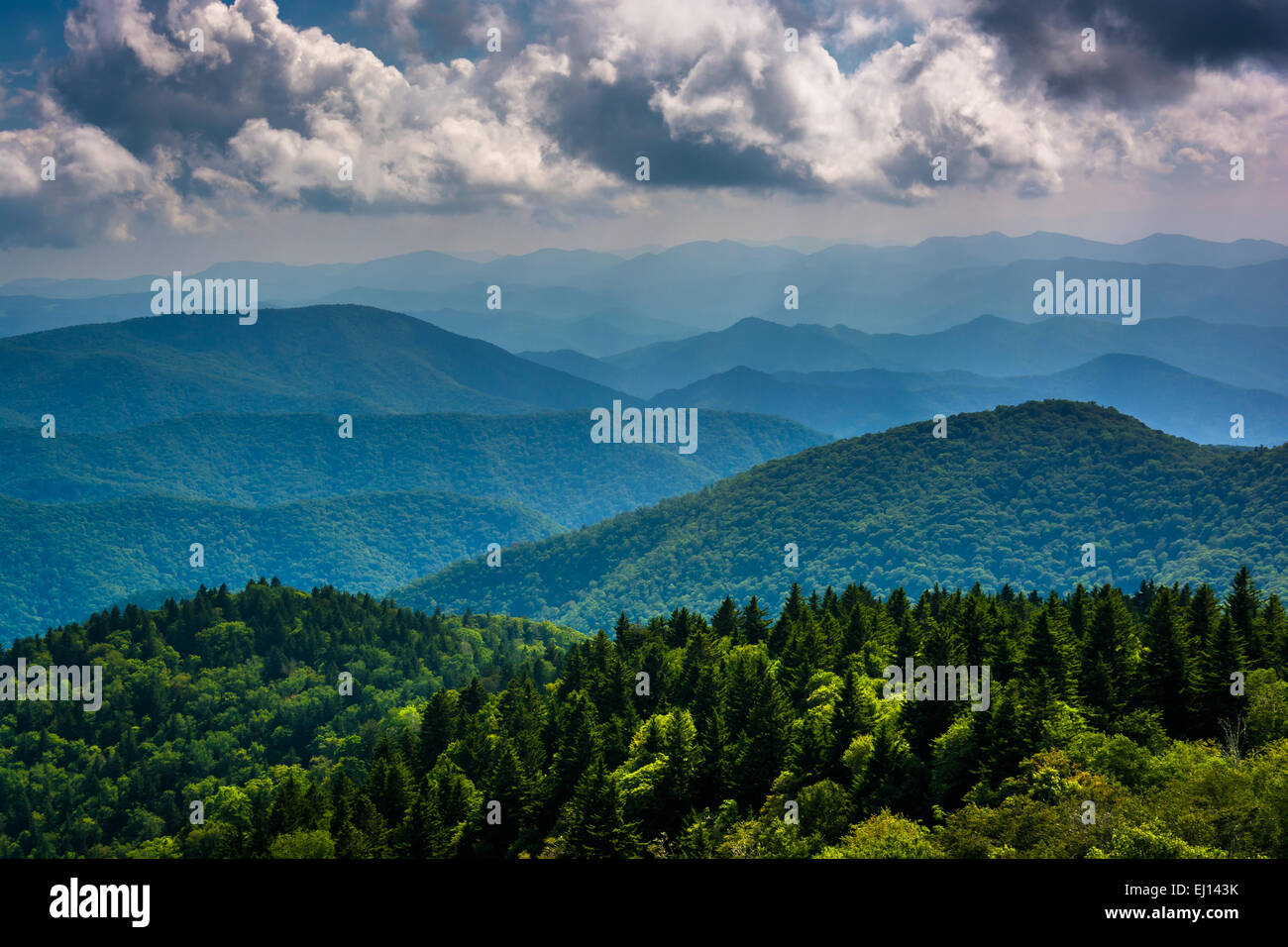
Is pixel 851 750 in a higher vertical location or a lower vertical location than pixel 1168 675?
lower

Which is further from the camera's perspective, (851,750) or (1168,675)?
(1168,675)

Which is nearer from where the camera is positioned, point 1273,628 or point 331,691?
point 1273,628

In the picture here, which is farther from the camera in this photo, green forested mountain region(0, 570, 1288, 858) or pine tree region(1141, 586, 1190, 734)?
pine tree region(1141, 586, 1190, 734)

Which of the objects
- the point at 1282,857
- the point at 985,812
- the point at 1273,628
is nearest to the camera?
the point at 1282,857

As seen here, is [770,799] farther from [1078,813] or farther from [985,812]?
[1078,813]

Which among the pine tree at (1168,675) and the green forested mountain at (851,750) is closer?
the green forested mountain at (851,750)
